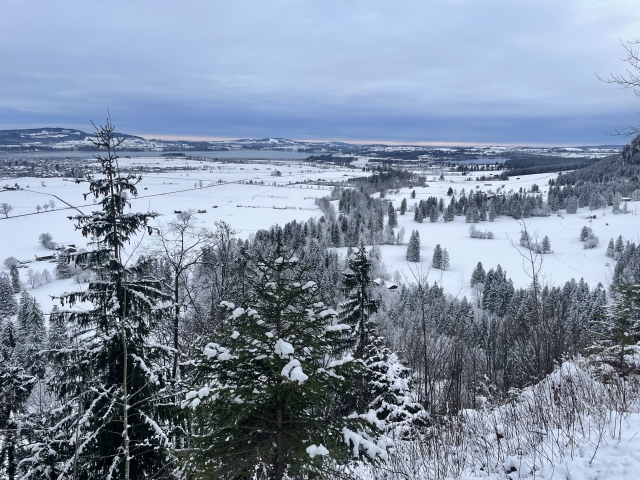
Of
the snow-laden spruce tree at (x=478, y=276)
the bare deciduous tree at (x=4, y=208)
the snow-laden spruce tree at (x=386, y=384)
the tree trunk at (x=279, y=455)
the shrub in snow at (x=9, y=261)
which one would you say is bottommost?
the snow-laden spruce tree at (x=478, y=276)

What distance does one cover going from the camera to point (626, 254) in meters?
87.1

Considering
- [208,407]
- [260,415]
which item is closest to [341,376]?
[260,415]

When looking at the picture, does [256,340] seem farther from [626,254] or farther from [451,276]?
[626,254]

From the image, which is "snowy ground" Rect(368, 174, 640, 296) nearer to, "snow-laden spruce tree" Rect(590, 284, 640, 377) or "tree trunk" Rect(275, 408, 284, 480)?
"snow-laden spruce tree" Rect(590, 284, 640, 377)

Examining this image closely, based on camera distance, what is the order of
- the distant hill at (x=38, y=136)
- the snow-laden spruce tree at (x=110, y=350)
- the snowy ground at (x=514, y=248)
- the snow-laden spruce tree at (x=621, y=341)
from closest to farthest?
the snow-laden spruce tree at (x=621, y=341)
the snow-laden spruce tree at (x=110, y=350)
the snowy ground at (x=514, y=248)
the distant hill at (x=38, y=136)

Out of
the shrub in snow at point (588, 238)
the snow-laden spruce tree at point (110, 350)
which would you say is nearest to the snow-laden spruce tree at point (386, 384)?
the snow-laden spruce tree at point (110, 350)

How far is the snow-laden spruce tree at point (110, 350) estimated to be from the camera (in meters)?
7.79

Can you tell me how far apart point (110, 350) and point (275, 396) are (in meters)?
4.99

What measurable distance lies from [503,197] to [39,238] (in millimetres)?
141584

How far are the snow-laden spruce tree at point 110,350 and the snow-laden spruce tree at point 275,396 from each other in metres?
3.48

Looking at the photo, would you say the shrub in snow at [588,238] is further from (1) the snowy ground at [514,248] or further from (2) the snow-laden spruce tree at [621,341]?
(2) the snow-laden spruce tree at [621,341]

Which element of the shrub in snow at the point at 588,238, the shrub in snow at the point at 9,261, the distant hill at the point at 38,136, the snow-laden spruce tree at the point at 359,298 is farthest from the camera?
the distant hill at the point at 38,136

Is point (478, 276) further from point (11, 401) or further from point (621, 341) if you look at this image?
point (11, 401)

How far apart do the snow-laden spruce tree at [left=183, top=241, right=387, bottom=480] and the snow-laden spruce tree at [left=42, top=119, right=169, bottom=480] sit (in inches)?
137
